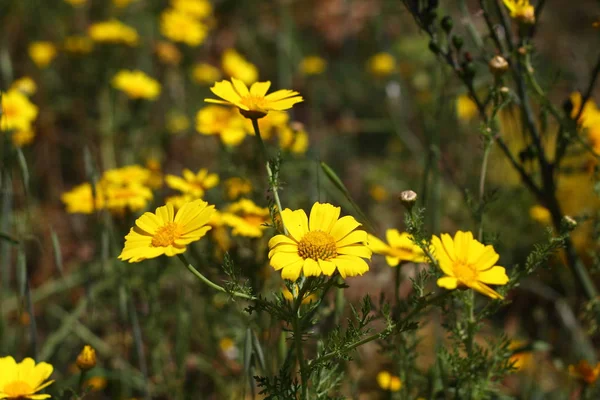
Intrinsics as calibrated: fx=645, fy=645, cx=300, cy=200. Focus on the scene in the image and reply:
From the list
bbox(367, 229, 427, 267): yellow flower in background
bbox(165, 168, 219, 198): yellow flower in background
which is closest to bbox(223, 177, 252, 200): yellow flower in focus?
bbox(165, 168, 219, 198): yellow flower in background

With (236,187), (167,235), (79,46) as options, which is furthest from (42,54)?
(167,235)

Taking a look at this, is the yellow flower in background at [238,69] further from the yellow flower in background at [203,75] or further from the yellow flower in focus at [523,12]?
the yellow flower in focus at [523,12]

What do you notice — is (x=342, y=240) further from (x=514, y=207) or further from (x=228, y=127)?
(x=514, y=207)

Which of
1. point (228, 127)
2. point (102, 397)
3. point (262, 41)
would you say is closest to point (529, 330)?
point (228, 127)

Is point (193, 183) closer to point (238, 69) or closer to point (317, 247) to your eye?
point (317, 247)

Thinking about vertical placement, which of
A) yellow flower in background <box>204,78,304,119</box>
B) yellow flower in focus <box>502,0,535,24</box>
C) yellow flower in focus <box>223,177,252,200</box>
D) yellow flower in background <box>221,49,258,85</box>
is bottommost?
yellow flower in focus <box>223,177,252,200</box>

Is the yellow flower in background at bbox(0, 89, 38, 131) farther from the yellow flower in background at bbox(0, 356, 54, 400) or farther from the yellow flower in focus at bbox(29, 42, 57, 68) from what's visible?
the yellow flower in background at bbox(0, 356, 54, 400)
